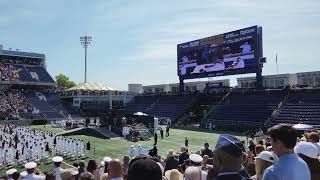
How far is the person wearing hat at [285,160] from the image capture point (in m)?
A: 4.05

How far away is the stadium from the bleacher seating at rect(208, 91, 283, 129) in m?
0.13

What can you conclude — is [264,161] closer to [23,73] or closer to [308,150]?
[308,150]

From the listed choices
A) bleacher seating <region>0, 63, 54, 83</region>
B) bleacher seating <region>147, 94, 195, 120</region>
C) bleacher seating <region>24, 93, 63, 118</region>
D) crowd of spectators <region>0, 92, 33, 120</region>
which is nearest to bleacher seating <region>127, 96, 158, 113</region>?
bleacher seating <region>147, 94, 195, 120</region>

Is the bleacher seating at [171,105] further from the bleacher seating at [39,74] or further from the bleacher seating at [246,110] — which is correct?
the bleacher seating at [39,74]

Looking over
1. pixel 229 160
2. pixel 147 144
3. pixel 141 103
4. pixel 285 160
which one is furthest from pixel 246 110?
pixel 229 160

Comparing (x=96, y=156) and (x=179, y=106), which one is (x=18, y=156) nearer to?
(x=96, y=156)

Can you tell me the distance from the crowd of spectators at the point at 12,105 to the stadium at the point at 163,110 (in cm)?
15

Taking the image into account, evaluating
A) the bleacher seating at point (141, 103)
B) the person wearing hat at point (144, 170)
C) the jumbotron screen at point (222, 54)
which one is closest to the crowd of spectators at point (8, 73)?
the bleacher seating at point (141, 103)

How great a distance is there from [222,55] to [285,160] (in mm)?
48471

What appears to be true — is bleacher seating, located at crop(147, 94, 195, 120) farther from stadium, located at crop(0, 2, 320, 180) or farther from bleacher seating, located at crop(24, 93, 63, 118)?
bleacher seating, located at crop(24, 93, 63, 118)

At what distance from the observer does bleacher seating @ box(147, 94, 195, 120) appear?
5662cm

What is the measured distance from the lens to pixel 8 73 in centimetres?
7856

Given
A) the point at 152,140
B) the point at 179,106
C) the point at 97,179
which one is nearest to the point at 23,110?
the point at 179,106

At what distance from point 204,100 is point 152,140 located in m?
23.2
